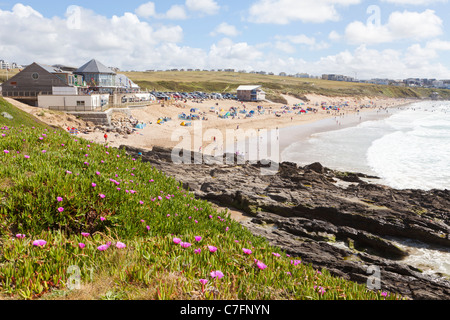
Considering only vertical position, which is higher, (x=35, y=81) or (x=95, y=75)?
(x=95, y=75)

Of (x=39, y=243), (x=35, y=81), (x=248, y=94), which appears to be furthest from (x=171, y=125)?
(x=248, y=94)

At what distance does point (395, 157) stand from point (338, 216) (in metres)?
23.0

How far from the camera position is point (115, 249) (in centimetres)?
446

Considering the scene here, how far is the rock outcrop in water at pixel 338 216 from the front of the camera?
1157cm

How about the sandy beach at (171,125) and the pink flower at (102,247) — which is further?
the sandy beach at (171,125)

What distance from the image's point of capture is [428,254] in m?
14.0

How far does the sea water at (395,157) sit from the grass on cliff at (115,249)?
1100cm

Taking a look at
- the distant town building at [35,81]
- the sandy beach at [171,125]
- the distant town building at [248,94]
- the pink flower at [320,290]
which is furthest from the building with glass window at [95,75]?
the pink flower at [320,290]

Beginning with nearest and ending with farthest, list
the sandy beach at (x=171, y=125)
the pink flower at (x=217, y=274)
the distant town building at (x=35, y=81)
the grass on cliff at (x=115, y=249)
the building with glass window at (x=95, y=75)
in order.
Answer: the grass on cliff at (x=115, y=249) < the pink flower at (x=217, y=274) < the sandy beach at (x=171, y=125) < the distant town building at (x=35, y=81) < the building with glass window at (x=95, y=75)

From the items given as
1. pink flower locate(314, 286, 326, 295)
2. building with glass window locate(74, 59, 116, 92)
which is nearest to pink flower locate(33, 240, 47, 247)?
pink flower locate(314, 286, 326, 295)
